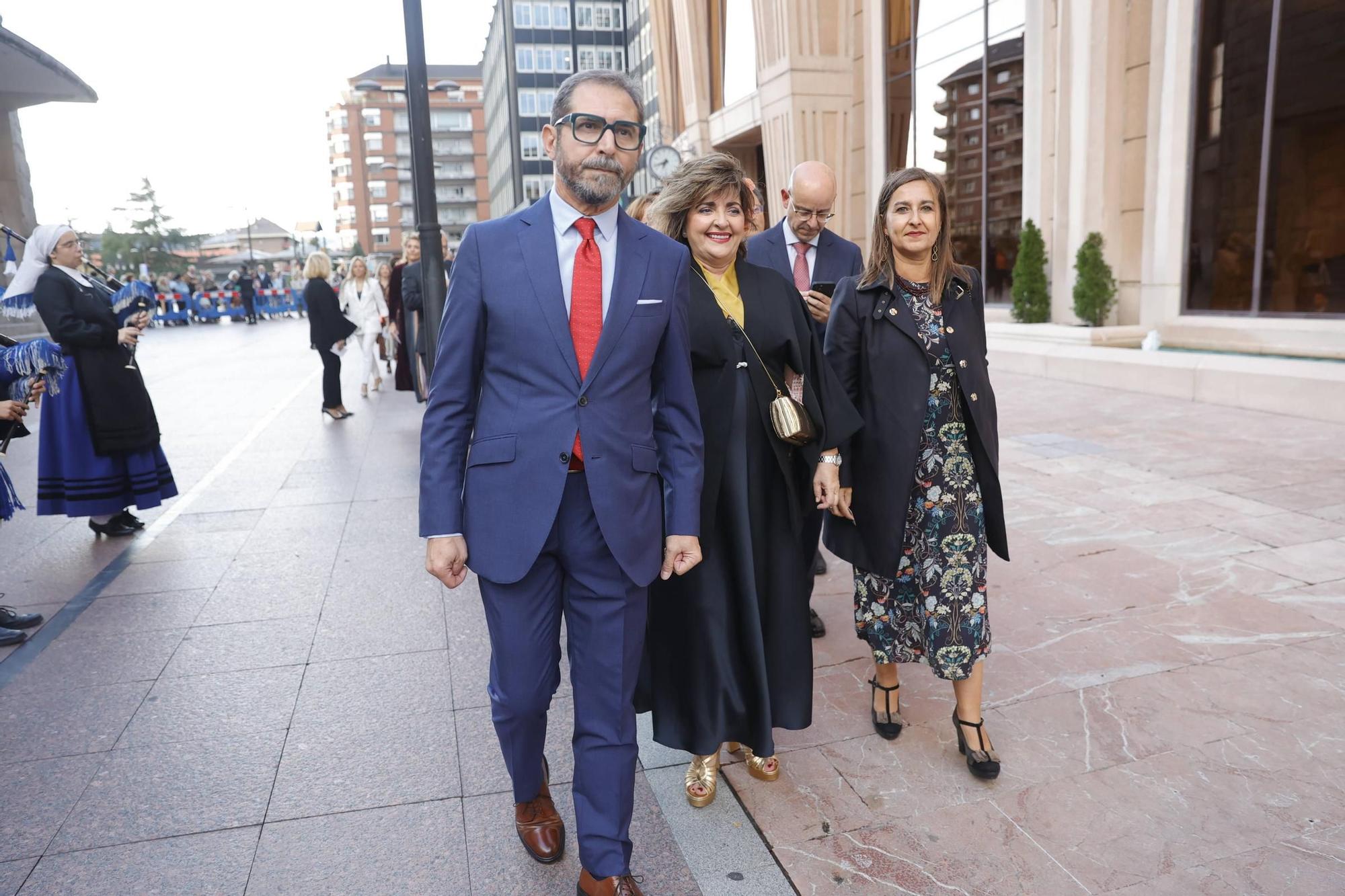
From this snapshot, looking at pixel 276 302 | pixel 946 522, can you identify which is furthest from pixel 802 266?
pixel 276 302

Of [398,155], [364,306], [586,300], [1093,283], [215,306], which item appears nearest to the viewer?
[586,300]

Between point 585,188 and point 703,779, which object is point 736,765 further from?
point 585,188

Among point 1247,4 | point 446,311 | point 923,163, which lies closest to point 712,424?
point 446,311

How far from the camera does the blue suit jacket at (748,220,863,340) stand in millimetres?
4438

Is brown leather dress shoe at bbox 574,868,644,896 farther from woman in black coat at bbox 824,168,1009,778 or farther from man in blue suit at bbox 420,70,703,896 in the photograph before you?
woman in black coat at bbox 824,168,1009,778

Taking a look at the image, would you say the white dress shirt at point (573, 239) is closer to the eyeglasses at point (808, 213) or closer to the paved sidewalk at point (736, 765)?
the paved sidewalk at point (736, 765)

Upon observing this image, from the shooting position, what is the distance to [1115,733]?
317cm

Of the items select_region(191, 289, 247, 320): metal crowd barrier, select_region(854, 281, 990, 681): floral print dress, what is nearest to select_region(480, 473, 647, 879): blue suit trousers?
select_region(854, 281, 990, 681): floral print dress

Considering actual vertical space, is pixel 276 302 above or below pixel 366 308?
above

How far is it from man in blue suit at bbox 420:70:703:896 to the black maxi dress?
1.14 feet

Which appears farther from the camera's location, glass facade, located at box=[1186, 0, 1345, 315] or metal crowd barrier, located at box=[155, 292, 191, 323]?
metal crowd barrier, located at box=[155, 292, 191, 323]

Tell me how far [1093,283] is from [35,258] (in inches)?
439

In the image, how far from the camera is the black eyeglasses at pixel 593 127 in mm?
2225

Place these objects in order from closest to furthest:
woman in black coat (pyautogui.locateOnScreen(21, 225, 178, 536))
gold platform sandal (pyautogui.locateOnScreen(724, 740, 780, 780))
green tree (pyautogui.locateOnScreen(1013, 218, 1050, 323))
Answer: gold platform sandal (pyautogui.locateOnScreen(724, 740, 780, 780))
woman in black coat (pyautogui.locateOnScreen(21, 225, 178, 536))
green tree (pyautogui.locateOnScreen(1013, 218, 1050, 323))
